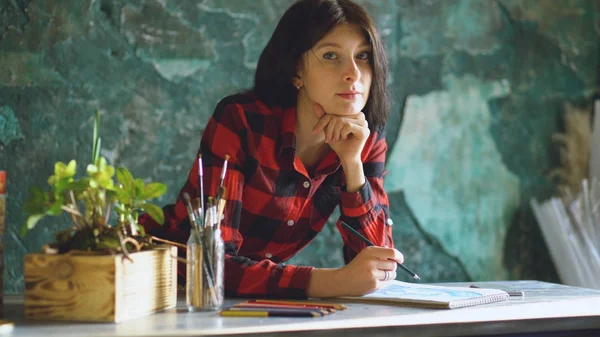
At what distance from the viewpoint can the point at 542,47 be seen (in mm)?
3705

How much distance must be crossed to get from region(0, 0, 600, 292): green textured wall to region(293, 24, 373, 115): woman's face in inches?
49.2

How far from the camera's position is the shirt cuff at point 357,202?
80.7 inches

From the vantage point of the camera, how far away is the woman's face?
2.00 m

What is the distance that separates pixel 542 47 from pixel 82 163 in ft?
7.15

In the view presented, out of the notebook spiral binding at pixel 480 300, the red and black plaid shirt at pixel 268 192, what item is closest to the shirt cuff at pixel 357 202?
the red and black plaid shirt at pixel 268 192

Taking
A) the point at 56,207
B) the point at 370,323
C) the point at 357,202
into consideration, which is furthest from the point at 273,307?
the point at 357,202

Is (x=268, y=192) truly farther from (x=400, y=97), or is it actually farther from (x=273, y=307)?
(x=400, y=97)

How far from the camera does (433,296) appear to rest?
1.63m

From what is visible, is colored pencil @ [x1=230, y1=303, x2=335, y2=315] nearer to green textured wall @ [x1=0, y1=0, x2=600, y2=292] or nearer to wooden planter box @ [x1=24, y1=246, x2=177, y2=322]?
wooden planter box @ [x1=24, y1=246, x2=177, y2=322]

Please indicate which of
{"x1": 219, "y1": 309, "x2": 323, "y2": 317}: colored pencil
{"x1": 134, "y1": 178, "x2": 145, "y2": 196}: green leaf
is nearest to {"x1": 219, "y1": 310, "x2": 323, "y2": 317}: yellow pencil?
{"x1": 219, "y1": 309, "x2": 323, "y2": 317}: colored pencil

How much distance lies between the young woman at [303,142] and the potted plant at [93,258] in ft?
1.09

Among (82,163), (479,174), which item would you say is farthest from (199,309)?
(479,174)

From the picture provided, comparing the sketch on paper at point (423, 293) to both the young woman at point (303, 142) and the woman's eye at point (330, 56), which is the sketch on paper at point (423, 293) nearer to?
the young woman at point (303, 142)

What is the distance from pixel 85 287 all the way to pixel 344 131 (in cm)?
85
